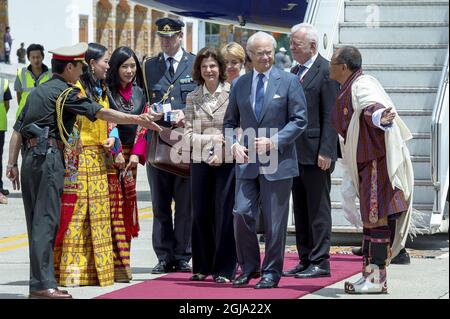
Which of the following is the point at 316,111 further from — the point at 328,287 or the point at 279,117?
the point at 328,287

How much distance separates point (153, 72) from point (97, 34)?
151 ft

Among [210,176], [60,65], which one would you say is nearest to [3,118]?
[210,176]

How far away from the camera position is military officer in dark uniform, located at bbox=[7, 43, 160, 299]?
8773 mm

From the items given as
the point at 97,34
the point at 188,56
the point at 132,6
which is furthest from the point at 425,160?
the point at 132,6

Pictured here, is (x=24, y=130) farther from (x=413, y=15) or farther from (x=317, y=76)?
(x=413, y=15)

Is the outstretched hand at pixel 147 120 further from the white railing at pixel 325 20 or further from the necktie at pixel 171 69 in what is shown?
the white railing at pixel 325 20

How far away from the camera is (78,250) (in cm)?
959

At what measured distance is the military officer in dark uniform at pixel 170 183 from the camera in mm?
10469

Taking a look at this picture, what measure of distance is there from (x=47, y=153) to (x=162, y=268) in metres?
1.92

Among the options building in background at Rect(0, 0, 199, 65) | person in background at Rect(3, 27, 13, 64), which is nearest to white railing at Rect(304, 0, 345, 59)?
building in background at Rect(0, 0, 199, 65)

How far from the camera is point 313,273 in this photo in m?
10.1

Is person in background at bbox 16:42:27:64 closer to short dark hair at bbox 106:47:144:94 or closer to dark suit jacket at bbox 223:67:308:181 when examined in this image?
short dark hair at bbox 106:47:144:94

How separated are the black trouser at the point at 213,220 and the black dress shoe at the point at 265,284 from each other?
0.53 m

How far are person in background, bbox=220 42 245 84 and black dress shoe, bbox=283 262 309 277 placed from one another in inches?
61.3
